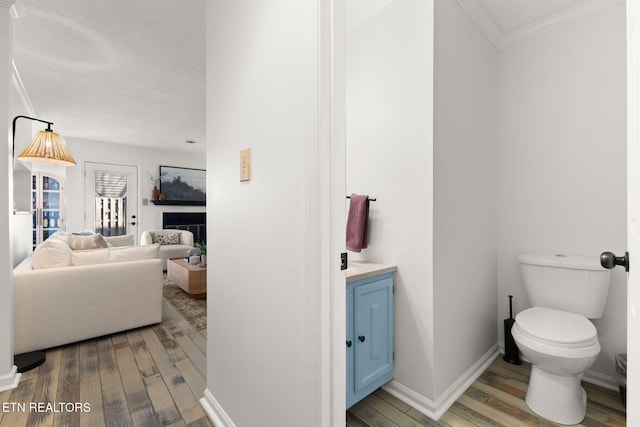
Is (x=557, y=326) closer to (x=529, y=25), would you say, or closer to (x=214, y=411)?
(x=214, y=411)

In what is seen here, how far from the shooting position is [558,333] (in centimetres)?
155

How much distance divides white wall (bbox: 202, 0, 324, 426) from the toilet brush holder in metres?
1.83

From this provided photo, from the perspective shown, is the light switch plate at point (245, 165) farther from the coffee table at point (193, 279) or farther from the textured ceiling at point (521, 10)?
the coffee table at point (193, 279)

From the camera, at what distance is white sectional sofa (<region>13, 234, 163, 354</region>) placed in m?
2.24

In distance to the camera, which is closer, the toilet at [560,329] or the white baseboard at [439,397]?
the toilet at [560,329]

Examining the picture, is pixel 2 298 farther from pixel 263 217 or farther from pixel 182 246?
pixel 182 246

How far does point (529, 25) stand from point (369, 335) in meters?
2.42

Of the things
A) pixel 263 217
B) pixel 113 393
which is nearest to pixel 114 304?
pixel 113 393

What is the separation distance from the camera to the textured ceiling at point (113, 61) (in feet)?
6.89

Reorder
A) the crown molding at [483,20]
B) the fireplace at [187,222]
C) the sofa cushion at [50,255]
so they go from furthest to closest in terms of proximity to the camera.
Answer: the fireplace at [187,222], the sofa cushion at [50,255], the crown molding at [483,20]

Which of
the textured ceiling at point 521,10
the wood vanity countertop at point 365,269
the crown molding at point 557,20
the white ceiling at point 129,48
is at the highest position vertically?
the white ceiling at point 129,48

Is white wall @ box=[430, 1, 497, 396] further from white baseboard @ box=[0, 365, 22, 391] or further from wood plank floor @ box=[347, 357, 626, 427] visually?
white baseboard @ box=[0, 365, 22, 391]

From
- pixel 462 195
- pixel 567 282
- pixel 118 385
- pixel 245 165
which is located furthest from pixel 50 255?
pixel 567 282

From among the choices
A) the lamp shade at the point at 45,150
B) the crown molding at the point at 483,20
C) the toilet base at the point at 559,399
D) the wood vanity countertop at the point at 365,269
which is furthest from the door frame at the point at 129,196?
the toilet base at the point at 559,399
